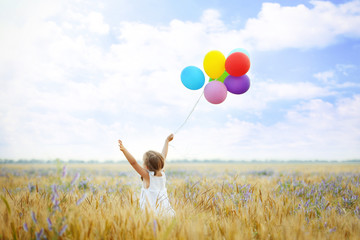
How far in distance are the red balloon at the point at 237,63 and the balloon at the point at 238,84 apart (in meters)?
0.22

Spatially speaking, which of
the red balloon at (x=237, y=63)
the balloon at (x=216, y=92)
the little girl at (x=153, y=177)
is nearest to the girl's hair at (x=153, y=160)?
the little girl at (x=153, y=177)

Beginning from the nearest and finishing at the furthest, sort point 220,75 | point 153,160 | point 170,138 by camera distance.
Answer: point 153,160, point 170,138, point 220,75

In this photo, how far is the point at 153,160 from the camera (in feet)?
13.6

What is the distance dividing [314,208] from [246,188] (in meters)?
1.25

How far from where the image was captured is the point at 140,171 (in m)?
4.10

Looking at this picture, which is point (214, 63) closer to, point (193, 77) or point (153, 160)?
point (193, 77)

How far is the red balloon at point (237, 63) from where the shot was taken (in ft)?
17.1

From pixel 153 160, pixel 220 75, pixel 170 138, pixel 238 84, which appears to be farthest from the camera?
pixel 220 75

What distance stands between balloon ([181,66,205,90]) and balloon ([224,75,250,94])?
0.56m

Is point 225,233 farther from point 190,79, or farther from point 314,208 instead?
point 190,79

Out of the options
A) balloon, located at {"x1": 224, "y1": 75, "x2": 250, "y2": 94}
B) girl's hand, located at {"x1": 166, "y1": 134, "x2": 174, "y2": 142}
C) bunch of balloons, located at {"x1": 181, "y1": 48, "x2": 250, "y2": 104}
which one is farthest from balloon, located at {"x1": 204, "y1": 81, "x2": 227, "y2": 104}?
girl's hand, located at {"x1": 166, "y1": 134, "x2": 174, "y2": 142}

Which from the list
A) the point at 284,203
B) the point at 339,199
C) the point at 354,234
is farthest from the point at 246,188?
the point at 354,234

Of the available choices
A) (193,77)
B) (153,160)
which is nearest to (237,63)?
(193,77)

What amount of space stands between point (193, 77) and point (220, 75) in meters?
0.58
